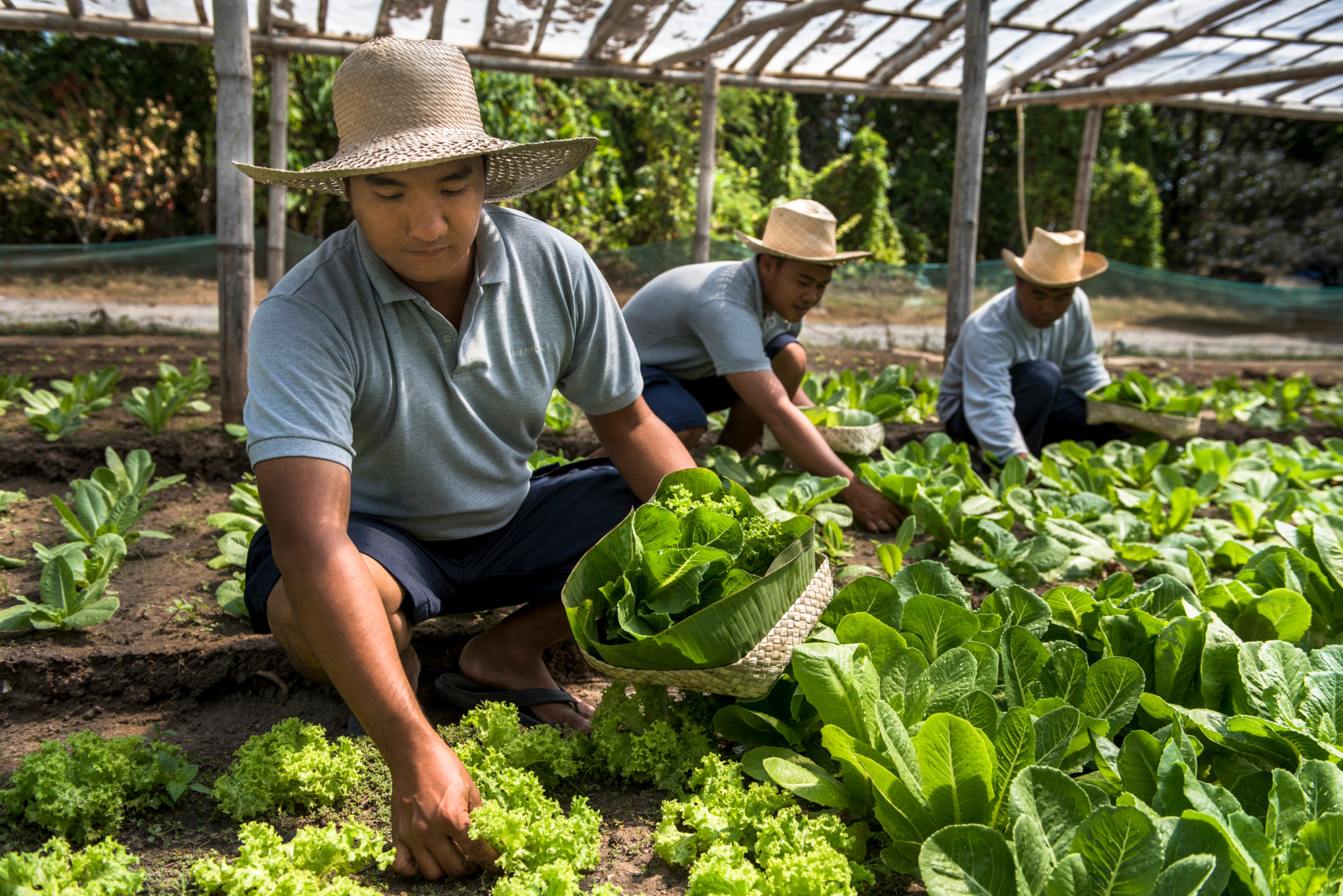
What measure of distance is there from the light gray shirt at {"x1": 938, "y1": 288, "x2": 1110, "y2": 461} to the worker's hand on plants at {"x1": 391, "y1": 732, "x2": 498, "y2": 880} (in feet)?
9.54

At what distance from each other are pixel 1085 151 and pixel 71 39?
10.0 m

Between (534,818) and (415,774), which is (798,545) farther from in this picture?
(415,774)

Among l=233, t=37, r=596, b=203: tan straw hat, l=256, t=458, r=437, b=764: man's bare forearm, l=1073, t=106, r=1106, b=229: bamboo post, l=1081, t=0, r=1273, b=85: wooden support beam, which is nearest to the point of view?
l=256, t=458, r=437, b=764: man's bare forearm

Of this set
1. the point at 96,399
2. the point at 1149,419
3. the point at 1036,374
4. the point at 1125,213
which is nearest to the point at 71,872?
the point at 96,399

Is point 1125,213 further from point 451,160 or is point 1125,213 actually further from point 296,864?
point 296,864

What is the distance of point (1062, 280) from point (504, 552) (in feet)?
9.58

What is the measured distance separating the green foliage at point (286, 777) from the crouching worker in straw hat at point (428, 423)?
0.20m

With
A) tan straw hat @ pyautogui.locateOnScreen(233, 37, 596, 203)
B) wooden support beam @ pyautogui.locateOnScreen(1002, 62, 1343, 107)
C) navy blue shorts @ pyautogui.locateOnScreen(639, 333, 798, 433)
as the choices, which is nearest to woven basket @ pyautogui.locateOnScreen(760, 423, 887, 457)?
navy blue shorts @ pyautogui.locateOnScreen(639, 333, 798, 433)

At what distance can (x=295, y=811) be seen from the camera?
1.70 m

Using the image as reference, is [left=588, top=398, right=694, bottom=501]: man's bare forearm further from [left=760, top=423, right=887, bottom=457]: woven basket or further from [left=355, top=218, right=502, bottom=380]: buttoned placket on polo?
[left=760, top=423, right=887, bottom=457]: woven basket

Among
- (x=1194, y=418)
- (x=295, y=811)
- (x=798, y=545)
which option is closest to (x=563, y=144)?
(x=798, y=545)

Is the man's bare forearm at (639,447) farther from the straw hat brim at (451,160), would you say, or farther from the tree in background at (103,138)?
the tree in background at (103,138)

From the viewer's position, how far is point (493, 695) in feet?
6.80

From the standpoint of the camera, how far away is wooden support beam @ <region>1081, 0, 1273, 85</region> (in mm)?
5355
